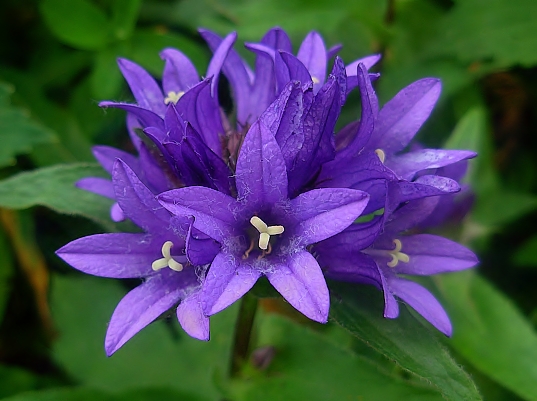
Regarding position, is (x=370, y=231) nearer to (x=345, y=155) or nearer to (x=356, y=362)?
(x=345, y=155)

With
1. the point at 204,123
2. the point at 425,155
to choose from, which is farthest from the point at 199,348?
the point at 425,155

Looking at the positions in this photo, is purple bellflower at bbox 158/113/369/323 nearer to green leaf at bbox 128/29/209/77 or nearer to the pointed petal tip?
the pointed petal tip

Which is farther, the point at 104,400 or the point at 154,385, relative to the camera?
the point at 154,385

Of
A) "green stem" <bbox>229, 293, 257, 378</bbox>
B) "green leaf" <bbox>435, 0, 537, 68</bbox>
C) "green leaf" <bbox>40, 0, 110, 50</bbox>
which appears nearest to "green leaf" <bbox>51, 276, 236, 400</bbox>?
"green stem" <bbox>229, 293, 257, 378</bbox>

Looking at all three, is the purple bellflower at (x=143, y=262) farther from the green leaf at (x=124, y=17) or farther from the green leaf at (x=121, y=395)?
the green leaf at (x=124, y=17)

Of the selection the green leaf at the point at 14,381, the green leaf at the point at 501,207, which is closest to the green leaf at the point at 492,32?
the green leaf at the point at 501,207
